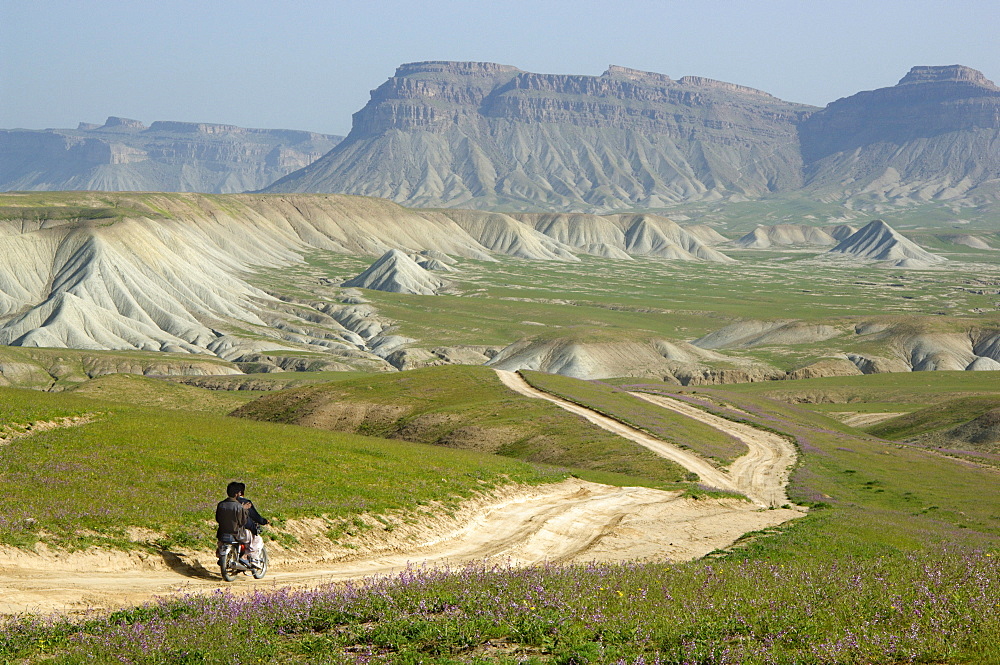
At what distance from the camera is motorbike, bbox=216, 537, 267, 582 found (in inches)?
823

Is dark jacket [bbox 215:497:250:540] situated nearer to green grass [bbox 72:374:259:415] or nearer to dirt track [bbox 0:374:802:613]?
dirt track [bbox 0:374:802:613]

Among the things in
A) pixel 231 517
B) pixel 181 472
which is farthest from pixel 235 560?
pixel 181 472

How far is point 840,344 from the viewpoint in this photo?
148750 millimetres

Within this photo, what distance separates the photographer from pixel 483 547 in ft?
90.4

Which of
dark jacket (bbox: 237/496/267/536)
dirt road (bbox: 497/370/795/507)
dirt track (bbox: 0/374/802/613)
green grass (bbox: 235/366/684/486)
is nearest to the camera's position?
dirt track (bbox: 0/374/802/613)

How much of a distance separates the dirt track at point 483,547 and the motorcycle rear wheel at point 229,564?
0.27 metres

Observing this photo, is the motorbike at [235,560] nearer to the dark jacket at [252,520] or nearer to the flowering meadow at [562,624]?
the dark jacket at [252,520]

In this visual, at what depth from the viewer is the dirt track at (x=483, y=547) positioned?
63.4ft

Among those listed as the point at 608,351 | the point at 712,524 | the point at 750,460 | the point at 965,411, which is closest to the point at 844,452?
the point at 750,460

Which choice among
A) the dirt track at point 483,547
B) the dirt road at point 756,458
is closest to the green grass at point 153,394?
the dirt road at point 756,458

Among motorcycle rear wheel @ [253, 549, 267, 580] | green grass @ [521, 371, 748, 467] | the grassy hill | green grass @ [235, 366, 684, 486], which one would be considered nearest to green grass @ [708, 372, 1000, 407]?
green grass @ [521, 371, 748, 467]

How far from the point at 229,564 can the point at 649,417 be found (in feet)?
151

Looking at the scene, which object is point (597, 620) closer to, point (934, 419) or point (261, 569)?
point (261, 569)

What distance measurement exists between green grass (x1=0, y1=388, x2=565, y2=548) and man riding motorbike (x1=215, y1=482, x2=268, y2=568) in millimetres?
2560
